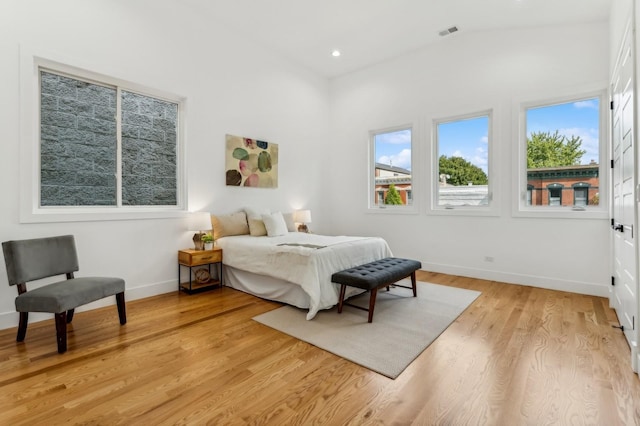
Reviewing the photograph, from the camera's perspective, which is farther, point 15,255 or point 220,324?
point 220,324

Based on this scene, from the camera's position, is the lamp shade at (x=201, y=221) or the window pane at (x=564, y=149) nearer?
the window pane at (x=564, y=149)

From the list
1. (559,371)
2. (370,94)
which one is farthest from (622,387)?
(370,94)

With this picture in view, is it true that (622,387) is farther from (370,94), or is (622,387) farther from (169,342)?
(370,94)

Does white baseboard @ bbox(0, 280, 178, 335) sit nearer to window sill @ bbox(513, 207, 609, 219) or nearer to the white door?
the white door

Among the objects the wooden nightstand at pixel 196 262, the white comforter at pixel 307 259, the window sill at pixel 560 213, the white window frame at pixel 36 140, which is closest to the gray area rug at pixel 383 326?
the white comforter at pixel 307 259

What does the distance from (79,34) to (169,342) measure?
309cm

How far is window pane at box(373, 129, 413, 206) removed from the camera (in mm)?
5273

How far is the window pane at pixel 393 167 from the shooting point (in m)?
5.27

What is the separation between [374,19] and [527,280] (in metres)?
3.96

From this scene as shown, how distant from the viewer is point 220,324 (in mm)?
2814

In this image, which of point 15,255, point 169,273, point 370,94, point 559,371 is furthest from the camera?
point 370,94

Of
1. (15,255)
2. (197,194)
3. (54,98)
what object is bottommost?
(15,255)

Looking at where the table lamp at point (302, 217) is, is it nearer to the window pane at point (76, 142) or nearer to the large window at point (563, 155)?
the window pane at point (76, 142)

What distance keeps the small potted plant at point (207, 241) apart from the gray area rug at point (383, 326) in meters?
1.35
